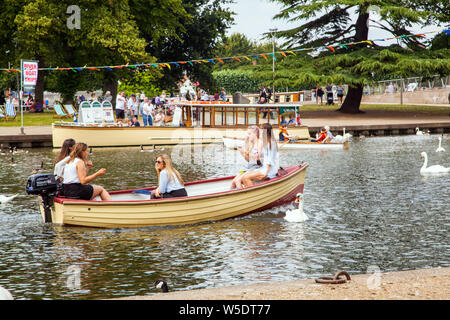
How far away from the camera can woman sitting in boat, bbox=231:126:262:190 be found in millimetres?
14500

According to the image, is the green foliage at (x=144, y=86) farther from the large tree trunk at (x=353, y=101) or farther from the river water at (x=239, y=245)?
the river water at (x=239, y=245)

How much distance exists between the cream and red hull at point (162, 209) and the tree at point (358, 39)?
32.4 metres

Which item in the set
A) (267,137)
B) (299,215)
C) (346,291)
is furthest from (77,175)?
(346,291)

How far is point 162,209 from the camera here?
510 inches

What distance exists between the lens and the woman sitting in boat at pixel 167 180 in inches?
508

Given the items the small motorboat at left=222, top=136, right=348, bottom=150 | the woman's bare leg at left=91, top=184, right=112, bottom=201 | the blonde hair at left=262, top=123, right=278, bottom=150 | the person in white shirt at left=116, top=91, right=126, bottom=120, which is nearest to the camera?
the woman's bare leg at left=91, top=184, right=112, bottom=201

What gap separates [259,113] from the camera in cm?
3494

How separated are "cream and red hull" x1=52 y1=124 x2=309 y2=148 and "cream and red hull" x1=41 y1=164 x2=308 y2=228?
60.7 ft

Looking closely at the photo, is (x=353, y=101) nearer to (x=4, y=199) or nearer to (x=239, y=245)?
(x=4, y=199)

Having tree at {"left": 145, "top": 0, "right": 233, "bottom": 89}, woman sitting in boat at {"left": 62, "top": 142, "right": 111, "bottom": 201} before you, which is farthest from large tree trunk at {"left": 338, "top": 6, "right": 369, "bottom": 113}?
woman sitting in boat at {"left": 62, "top": 142, "right": 111, "bottom": 201}

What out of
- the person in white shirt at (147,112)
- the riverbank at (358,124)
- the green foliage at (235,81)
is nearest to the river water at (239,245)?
the riverbank at (358,124)

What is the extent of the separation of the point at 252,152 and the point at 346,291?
7.47 meters

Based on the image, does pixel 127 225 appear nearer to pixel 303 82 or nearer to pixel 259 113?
pixel 259 113

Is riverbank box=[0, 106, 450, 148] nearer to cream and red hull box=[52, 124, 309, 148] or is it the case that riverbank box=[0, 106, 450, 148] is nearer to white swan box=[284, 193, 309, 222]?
cream and red hull box=[52, 124, 309, 148]
